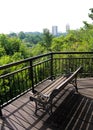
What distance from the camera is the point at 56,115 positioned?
13.1 ft

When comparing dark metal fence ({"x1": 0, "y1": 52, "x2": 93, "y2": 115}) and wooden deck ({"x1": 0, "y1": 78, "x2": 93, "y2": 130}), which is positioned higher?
dark metal fence ({"x1": 0, "y1": 52, "x2": 93, "y2": 115})

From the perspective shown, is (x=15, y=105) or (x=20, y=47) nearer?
(x=15, y=105)

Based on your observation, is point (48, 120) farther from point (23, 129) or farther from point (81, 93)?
point (81, 93)

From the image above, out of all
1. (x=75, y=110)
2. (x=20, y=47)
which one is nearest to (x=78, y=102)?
(x=75, y=110)

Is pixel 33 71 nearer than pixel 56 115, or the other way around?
pixel 56 115

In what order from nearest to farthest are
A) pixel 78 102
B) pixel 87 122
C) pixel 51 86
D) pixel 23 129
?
pixel 23 129 < pixel 87 122 < pixel 51 86 < pixel 78 102

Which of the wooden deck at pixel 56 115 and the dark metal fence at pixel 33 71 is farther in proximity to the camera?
the dark metal fence at pixel 33 71

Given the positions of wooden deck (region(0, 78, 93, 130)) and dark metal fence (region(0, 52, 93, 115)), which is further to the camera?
dark metal fence (region(0, 52, 93, 115))

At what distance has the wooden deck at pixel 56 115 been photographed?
3646 millimetres

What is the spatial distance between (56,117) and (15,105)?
1137 millimetres

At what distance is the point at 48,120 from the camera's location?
3.87m

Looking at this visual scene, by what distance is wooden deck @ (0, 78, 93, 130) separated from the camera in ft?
12.0

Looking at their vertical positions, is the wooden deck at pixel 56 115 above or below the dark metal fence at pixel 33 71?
below

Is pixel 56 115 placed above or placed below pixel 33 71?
below
